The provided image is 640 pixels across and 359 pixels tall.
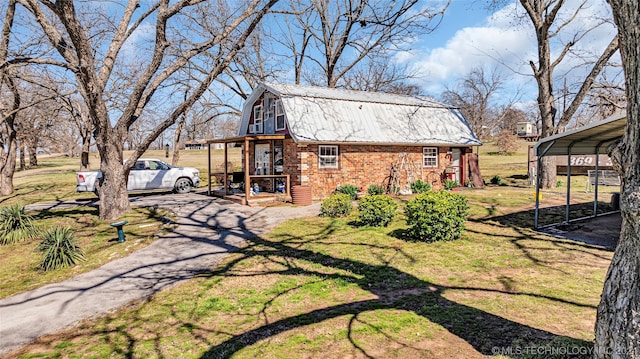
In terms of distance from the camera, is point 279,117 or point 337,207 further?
point 279,117

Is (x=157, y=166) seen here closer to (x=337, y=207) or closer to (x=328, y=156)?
(x=328, y=156)

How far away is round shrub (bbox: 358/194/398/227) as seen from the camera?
10.4m

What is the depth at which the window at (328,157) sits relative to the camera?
16263mm

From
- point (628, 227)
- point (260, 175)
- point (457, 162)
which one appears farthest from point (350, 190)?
point (628, 227)

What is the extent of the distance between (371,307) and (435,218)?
4095mm

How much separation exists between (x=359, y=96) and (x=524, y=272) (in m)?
14.1

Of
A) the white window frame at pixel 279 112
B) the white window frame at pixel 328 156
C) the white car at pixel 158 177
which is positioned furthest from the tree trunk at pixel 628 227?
the white car at pixel 158 177

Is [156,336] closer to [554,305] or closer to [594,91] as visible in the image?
[554,305]

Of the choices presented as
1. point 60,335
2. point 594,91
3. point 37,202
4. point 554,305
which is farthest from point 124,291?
point 594,91

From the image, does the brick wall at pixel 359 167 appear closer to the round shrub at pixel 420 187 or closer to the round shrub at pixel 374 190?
the round shrub at pixel 420 187

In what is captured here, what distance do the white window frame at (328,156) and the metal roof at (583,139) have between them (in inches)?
337

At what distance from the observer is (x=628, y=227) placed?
281 cm

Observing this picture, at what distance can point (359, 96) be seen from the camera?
1908cm

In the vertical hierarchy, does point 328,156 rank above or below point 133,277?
above
